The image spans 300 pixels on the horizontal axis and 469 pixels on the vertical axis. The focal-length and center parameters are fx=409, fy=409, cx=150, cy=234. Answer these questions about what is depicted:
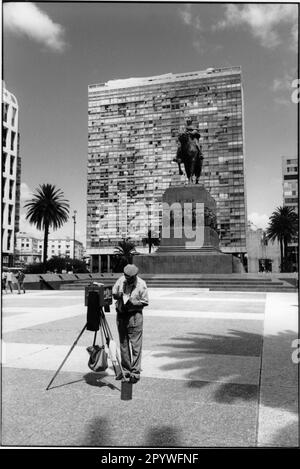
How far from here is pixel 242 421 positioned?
12.0 feet

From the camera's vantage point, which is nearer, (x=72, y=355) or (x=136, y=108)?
(x=72, y=355)

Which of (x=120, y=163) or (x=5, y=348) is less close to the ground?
(x=120, y=163)

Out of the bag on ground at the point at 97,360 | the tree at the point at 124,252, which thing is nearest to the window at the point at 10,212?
the tree at the point at 124,252

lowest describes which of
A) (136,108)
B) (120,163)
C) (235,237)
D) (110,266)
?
(110,266)

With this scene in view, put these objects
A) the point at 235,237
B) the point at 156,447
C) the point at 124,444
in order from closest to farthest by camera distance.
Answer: the point at 156,447
the point at 124,444
the point at 235,237

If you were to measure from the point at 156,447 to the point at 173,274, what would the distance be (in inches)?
932

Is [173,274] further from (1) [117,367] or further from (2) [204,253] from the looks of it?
(1) [117,367]

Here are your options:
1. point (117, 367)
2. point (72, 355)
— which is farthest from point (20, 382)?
point (72, 355)

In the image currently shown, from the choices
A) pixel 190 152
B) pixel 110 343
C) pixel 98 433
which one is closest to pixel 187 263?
pixel 190 152

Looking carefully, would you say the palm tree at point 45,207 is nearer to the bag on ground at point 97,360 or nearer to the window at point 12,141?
the window at point 12,141

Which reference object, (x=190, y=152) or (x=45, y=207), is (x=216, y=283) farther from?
(x=45, y=207)

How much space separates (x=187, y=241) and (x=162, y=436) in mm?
24466

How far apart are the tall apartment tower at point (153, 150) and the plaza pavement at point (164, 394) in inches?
3735

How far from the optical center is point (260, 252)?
330 feet
